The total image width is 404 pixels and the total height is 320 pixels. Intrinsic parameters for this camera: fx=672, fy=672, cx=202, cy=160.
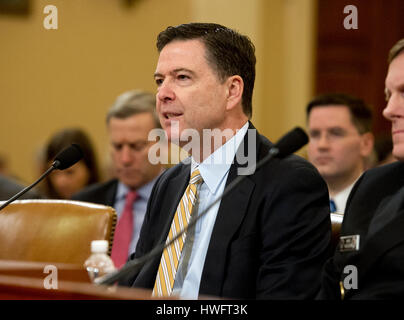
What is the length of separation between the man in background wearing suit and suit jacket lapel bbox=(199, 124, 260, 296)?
148 cm

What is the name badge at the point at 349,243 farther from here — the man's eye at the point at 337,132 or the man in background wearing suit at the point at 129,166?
the man in background wearing suit at the point at 129,166

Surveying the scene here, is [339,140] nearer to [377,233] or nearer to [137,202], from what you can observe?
[137,202]

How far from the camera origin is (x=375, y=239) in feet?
5.77

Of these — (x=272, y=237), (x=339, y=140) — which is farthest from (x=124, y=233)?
(x=272, y=237)

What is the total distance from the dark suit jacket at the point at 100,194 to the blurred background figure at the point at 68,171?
0.36 metres

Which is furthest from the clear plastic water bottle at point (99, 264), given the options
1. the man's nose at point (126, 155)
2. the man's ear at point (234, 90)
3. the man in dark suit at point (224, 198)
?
the man's nose at point (126, 155)

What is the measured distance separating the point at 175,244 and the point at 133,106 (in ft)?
5.33

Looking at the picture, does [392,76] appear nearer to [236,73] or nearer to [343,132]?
[236,73]

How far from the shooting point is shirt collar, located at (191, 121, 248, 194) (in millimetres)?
2117

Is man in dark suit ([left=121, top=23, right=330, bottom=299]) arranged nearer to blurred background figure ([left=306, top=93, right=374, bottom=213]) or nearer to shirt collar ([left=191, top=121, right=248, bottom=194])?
shirt collar ([left=191, top=121, right=248, bottom=194])

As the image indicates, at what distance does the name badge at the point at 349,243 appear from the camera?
6.10 ft

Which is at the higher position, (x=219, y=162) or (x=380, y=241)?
(x=219, y=162)

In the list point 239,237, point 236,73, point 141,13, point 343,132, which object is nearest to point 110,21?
point 141,13
